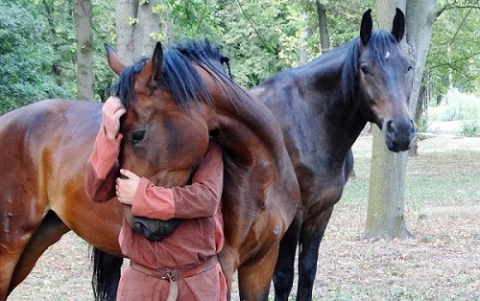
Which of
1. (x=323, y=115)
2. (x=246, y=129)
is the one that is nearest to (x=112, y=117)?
(x=246, y=129)

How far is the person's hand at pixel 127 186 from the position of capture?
8.18ft

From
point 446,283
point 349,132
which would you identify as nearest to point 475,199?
point 446,283

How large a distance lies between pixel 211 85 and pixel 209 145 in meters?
0.26

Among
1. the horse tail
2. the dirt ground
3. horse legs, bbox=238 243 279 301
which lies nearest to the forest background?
the dirt ground

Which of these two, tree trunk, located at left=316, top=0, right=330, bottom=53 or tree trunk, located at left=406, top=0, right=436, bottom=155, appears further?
tree trunk, located at left=316, top=0, right=330, bottom=53

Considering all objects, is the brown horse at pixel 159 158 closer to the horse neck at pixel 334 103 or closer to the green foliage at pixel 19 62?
A: the horse neck at pixel 334 103

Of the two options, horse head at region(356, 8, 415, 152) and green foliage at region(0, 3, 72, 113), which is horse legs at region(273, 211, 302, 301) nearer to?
horse head at region(356, 8, 415, 152)

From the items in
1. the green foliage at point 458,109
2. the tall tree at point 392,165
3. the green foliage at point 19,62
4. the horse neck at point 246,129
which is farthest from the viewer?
the green foliage at point 458,109

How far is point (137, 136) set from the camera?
252 centimetres

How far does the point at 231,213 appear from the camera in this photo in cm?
309

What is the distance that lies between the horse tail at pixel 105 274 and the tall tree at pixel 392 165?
4177mm

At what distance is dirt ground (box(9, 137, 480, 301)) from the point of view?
6.11 m

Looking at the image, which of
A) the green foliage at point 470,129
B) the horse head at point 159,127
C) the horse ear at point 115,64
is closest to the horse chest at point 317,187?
the horse ear at point 115,64

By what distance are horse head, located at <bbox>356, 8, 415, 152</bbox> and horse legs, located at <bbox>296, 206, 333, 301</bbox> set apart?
90cm
